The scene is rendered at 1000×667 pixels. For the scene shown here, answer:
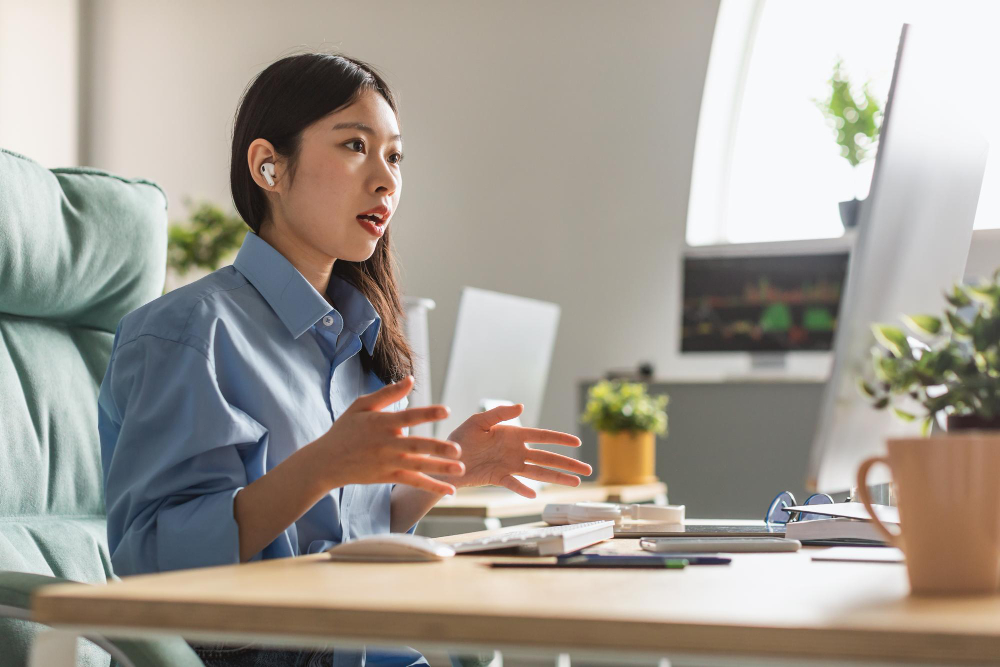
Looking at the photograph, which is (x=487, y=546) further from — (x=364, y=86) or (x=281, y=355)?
(x=364, y=86)

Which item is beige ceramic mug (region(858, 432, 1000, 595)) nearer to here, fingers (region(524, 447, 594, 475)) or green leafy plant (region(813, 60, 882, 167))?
fingers (region(524, 447, 594, 475))

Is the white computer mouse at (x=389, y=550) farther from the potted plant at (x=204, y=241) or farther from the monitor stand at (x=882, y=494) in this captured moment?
the potted plant at (x=204, y=241)

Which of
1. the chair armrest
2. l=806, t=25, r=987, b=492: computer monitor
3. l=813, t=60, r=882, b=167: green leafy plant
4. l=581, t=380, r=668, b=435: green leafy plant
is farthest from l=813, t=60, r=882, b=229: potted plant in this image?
the chair armrest

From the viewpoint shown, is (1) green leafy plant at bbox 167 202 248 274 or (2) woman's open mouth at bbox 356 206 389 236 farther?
(1) green leafy plant at bbox 167 202 248 274

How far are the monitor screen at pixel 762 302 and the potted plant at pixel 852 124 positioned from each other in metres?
0.35

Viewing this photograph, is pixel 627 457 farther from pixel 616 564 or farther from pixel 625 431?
pixel 616 564

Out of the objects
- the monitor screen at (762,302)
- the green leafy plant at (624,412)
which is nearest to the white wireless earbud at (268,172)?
the green leafy plant at (624,412)

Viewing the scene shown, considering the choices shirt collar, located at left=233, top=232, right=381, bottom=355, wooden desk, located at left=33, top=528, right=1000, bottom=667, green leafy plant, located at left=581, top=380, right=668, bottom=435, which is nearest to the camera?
wooden desk, located at left=33, top=528, right=1000, bottom=667

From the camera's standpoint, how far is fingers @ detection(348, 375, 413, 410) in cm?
81

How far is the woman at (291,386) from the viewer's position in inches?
35.3

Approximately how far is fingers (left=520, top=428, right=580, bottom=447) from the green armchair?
1.98 ft

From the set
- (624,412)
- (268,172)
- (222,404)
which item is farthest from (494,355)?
(222,404)

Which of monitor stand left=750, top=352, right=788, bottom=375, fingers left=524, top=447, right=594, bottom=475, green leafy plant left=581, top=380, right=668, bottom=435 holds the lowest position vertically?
green leafy plant left=581, top=380, right=668, bottom=435

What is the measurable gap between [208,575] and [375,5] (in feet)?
13.7
